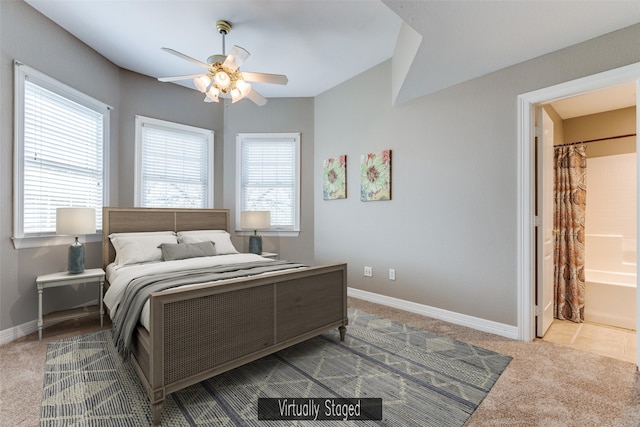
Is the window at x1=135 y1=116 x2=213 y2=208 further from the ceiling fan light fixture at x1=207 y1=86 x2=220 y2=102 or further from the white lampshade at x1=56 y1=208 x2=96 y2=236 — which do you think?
the ceiling fan light fixture at x1=207 y1=86 x2=220 y2=102

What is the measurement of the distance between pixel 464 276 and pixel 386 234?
0.98 metres

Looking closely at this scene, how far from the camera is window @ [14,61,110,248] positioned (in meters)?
2.64

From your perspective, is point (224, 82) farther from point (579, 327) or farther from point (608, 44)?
point (579, 327)

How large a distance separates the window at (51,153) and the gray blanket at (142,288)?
143cm

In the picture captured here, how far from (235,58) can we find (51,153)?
6.89 feet

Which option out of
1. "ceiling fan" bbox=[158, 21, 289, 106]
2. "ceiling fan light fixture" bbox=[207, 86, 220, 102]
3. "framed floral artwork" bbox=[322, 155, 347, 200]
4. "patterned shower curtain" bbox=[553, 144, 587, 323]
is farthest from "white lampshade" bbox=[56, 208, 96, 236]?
"patterned shower curtain" bbox=[553, 144, 587, 323]

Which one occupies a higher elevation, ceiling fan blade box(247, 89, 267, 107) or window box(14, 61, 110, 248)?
ceiling fan blade box(247, 89, 267, 107)

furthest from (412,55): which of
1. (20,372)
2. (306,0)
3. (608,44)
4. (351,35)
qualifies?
(20,372)

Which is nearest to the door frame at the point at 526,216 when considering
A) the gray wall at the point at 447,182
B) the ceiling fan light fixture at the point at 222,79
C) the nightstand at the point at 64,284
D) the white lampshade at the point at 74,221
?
the gray wall at the point at 447,182

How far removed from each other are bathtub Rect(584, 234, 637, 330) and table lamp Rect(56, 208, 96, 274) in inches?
201

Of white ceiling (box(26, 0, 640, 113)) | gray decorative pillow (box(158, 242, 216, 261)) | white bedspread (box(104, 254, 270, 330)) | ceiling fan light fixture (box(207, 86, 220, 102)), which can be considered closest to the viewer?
white ceiling (box(26, 0, 640, 113))

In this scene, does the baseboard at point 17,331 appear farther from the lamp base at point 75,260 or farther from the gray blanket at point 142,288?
the gray blanket at point 142,288

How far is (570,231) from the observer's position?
3.28 metres

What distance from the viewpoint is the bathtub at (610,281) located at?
301 centimetres
